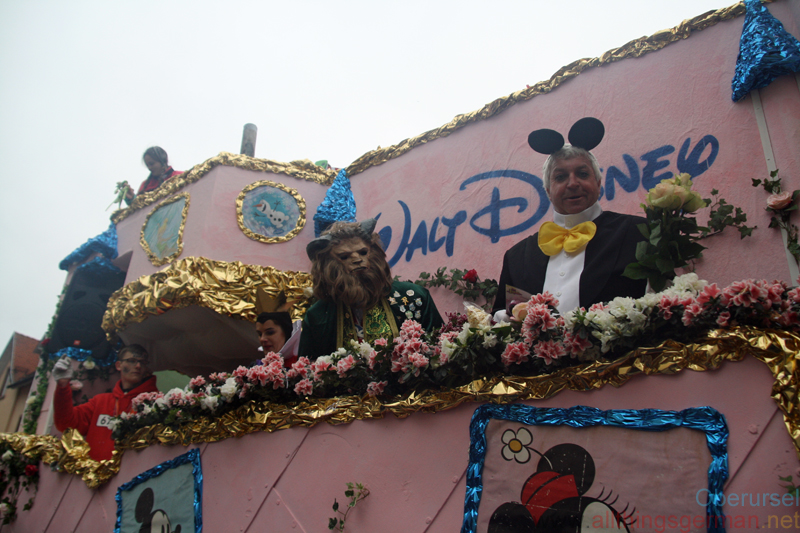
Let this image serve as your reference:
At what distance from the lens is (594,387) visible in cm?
236

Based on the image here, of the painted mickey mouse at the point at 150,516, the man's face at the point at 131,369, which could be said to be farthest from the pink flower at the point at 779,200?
the man's face at the point at 131,369

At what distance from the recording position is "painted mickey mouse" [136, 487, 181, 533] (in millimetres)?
3920

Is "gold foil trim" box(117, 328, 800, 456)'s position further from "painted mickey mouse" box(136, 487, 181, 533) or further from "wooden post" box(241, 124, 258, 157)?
"wooden post" box(241, 124, 258, 157)

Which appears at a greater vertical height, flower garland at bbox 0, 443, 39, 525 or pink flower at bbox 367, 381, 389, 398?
pink flower at bbox 367, 381, 389, 398

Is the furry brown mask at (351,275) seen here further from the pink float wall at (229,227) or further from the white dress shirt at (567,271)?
the pink float wall at (229,227)

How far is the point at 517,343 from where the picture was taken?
2.62 m

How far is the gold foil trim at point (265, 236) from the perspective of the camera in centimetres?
688

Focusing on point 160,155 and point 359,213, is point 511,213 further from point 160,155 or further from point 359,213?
point 160,155

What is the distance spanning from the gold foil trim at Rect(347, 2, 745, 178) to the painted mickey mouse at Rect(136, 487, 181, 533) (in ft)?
13.7

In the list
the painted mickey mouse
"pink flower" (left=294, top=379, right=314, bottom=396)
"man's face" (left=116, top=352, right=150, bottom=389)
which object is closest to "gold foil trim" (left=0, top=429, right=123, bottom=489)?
the painted mickey mouse

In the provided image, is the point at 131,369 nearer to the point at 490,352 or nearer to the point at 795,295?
the point at 490,352

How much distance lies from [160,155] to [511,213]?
5.79 m

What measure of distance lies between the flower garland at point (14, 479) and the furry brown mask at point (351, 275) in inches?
156

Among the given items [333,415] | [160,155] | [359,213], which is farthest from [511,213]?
[160,155]
